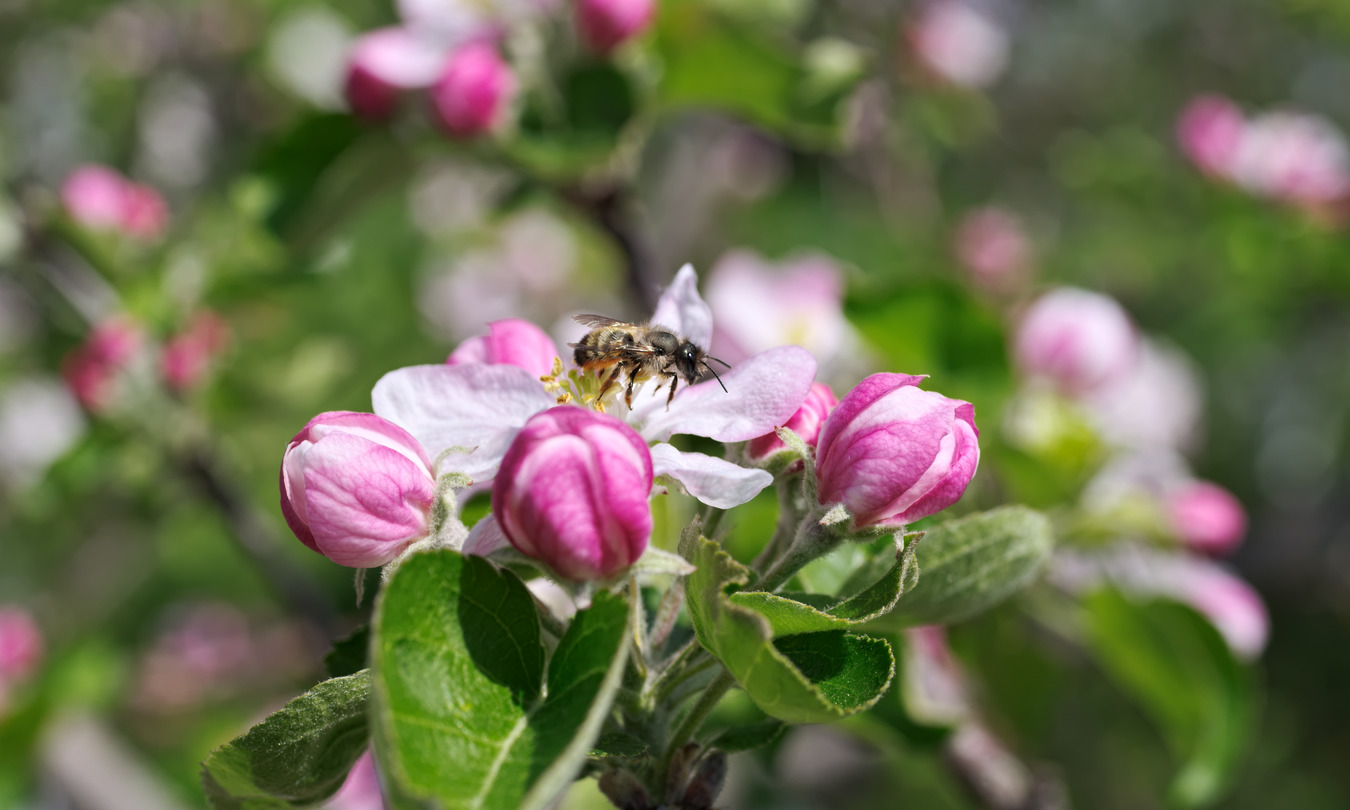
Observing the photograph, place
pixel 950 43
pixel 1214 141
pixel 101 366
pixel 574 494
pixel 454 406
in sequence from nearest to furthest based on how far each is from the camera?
pixel 574 494 → pixel 454 406 → pixel 101 366 → pixel 1214 141 → pixel 950 43

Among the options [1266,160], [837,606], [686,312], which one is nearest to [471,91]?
[686,312]

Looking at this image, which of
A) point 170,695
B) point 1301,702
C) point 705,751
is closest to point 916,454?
point 705,751

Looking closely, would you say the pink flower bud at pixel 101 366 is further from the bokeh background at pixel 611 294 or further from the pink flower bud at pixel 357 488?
the pink flower bud at pixel 357 488

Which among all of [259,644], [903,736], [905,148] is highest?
[903,736]

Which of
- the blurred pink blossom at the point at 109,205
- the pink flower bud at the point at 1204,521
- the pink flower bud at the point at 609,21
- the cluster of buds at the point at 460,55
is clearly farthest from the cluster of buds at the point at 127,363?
the pink flower bud at the point at 1204,521

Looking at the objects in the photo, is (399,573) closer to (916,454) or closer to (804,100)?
(916,454)

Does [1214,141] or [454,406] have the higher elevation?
[454,406]

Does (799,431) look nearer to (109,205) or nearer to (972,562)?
(972,562)

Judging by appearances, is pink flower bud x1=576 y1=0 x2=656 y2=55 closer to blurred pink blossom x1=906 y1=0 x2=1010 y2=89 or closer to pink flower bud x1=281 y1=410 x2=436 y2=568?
pink flower bud x1=281 y1=410 x2=436 y2=568
